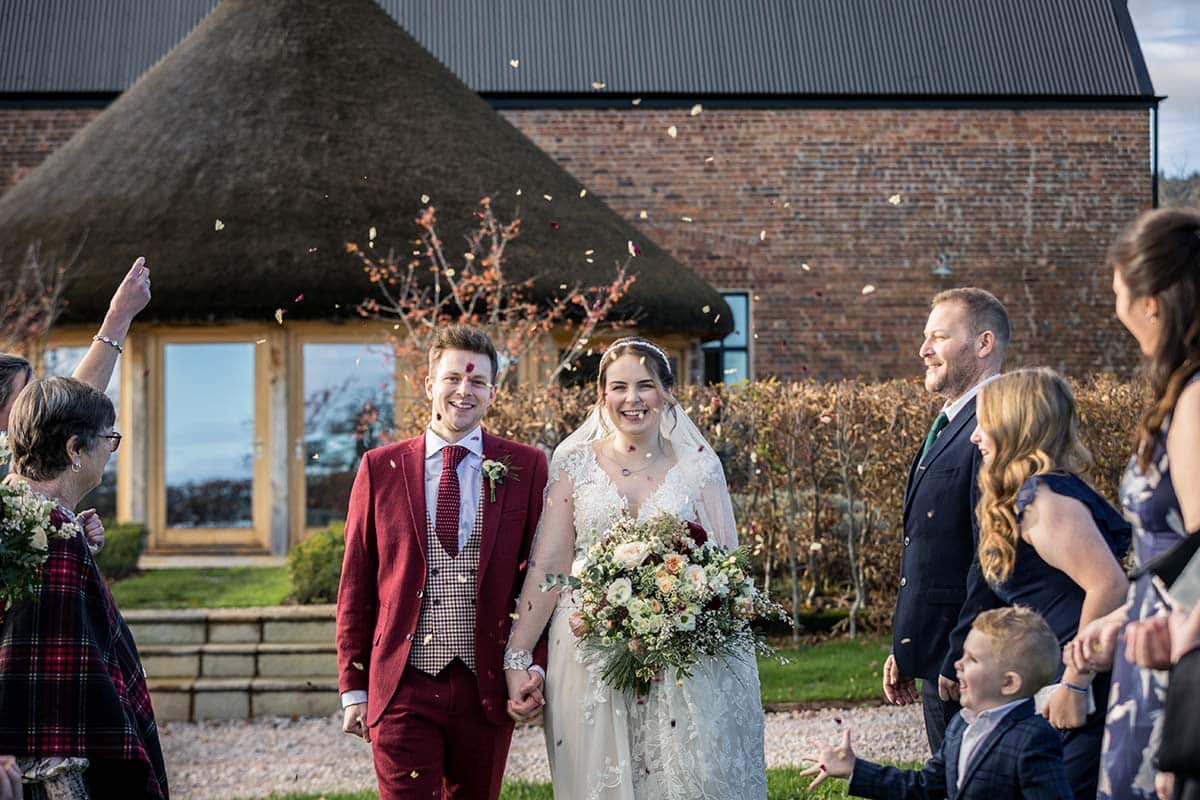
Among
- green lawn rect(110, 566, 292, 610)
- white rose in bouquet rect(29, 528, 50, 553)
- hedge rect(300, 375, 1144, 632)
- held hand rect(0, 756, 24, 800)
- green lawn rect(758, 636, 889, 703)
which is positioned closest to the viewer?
held hand rect(0, 756, 24, 800)

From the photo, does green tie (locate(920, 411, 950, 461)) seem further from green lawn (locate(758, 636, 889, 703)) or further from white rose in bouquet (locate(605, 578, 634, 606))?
green lawn (locate(758, 636, 889, 703))

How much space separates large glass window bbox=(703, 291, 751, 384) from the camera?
17.8 m

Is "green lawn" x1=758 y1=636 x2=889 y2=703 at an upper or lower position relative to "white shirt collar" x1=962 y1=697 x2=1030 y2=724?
lower

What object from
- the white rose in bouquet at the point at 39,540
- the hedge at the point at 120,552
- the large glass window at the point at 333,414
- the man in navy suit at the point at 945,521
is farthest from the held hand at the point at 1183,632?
the large glass window at the point at 333,414

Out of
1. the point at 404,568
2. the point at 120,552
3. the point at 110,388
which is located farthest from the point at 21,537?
the point at 110,388

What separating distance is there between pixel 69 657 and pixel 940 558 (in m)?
2.68

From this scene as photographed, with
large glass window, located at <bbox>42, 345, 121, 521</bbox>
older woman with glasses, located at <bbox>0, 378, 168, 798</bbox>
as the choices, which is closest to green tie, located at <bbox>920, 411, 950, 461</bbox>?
older woman with glasses, located at <bbox>0, 378, 168, 798</bbox>

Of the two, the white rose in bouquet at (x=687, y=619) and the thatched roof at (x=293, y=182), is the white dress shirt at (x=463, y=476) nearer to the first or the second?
the white rose in bouquet at (x=687, y=619)

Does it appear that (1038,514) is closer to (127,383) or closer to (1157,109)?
(127,383)

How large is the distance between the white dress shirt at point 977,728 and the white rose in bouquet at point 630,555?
50.3 inches

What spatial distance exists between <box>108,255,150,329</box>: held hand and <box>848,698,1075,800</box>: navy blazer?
277cm

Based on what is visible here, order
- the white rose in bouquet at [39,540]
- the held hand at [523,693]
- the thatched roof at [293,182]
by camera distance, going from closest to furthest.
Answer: the white rose in bouquet at [39,540] < the held hand at [523,693] < the thatched roof at [293,182]

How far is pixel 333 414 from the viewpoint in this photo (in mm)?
13484

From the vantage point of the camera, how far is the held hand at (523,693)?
4.48 metres
